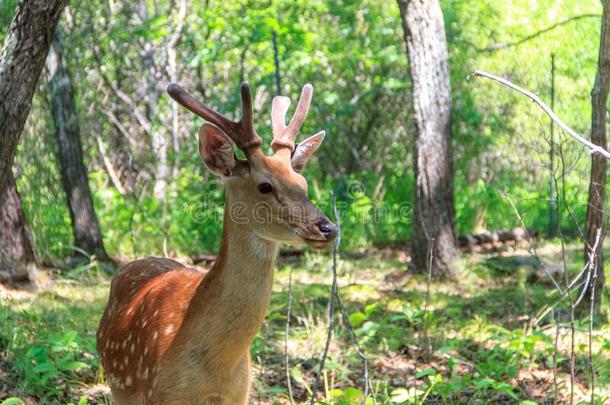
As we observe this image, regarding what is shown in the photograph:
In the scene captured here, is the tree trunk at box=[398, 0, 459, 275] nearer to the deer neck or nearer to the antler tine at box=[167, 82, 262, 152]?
the antler tine at box=[167, 82, 262, 152]

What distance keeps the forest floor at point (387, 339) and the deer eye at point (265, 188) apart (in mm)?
1288

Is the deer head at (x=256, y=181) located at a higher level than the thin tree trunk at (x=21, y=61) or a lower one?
lower

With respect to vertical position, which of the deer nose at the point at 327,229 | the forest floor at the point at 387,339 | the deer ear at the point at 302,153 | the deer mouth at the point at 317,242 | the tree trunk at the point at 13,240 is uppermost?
the deer ear at the point at 302,153

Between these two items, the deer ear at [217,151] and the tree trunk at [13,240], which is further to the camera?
the tree trunk at [13,240]

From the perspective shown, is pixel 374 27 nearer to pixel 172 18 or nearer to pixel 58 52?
pixel 172 18

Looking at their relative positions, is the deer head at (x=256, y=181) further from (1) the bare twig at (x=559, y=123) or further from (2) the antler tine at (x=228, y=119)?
(1) the bare twig at (x=559, y=123)

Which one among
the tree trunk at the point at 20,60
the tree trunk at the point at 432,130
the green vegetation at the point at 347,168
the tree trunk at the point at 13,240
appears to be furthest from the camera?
the tree trunk at the point at 432,130

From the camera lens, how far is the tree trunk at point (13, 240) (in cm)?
718

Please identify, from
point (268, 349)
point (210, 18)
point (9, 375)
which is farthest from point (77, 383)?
point (210, 18)

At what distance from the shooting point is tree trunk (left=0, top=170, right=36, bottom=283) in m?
7.18

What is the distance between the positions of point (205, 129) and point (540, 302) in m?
4.33

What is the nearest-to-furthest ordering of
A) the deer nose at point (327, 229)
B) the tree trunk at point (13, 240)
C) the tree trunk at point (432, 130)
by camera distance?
the deer nose at point (327, 229) < the tree trunk at point (13, 240) < the tree trunk at point (432, 130)

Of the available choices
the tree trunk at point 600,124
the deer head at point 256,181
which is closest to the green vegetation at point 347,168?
the tree trunk at point 600,124

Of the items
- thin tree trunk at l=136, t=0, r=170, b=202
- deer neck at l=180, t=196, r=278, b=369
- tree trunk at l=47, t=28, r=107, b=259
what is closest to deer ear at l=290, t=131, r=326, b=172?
deer neck at l=180, t=196, r=278, b=369
